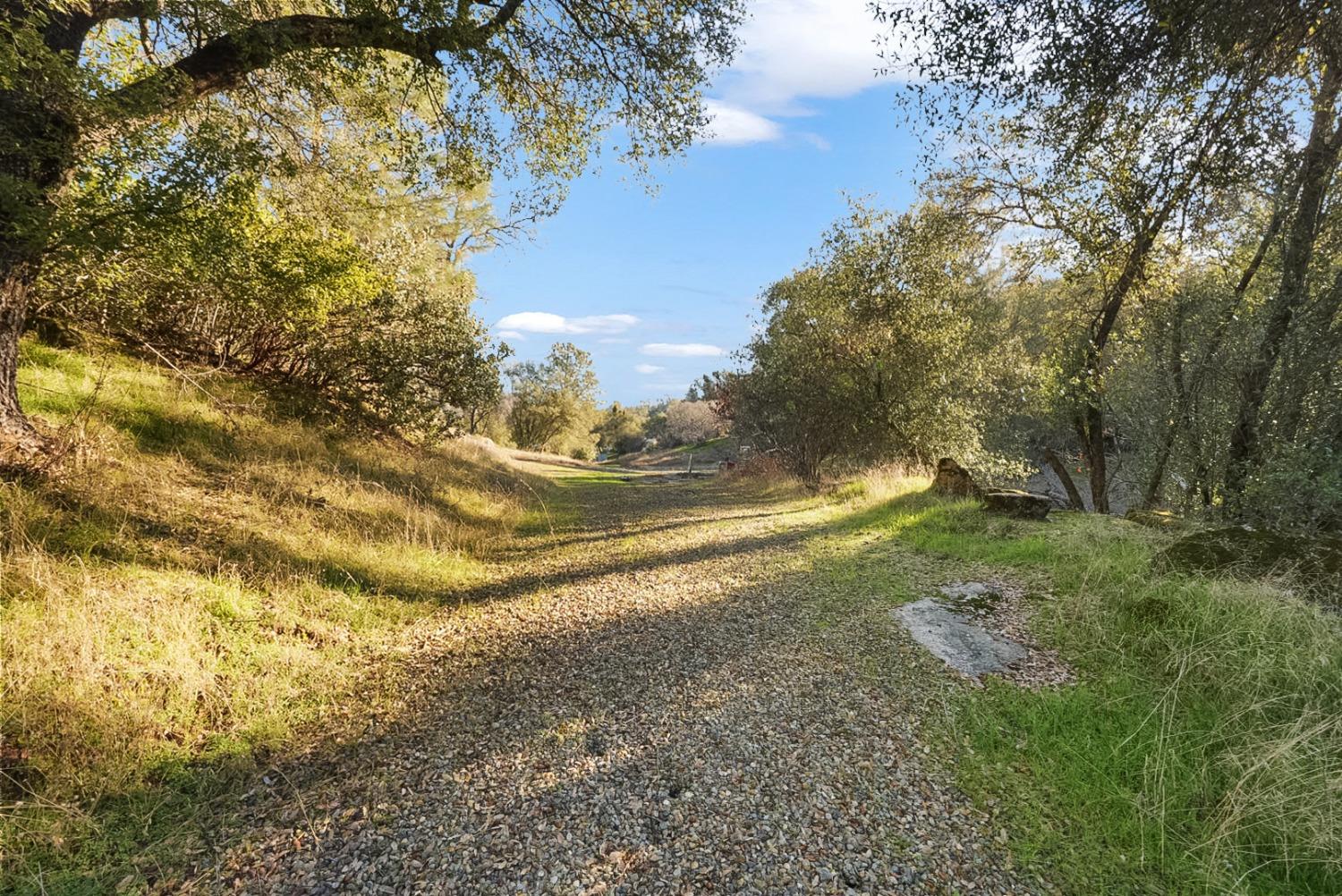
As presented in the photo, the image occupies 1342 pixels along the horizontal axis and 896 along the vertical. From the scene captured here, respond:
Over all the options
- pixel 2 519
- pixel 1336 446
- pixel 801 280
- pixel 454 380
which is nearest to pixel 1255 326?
pixel 1336 446

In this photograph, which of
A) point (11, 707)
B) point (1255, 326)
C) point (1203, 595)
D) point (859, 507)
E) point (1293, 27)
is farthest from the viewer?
point (859, 507)

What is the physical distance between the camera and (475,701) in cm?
421

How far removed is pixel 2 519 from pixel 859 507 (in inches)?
493

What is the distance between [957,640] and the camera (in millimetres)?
4957

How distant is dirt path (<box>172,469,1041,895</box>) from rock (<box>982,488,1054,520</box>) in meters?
5.10

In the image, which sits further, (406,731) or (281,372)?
(281,372)

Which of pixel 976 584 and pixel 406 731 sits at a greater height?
pixel 976 584

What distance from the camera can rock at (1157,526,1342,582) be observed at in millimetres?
4969

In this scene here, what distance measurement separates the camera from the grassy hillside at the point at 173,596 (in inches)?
115

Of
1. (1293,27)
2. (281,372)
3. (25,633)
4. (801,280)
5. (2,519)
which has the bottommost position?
(25,633)

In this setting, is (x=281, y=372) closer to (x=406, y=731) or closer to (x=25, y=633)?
(x=25, y=633)

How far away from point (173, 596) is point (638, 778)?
413cm

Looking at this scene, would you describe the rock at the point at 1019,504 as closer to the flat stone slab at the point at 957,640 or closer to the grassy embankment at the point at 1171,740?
the grassy embankment at the point at 1171,740

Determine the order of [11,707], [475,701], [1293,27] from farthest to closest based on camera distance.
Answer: [1293,27] → [475,701] → [11,707]
